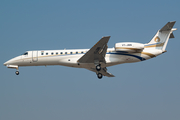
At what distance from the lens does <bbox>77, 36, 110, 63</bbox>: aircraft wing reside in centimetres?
2615

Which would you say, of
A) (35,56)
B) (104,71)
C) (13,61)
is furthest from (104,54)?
(13,61)

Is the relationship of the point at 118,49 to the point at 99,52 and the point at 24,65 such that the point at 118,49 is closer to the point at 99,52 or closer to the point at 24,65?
the point at 99,52

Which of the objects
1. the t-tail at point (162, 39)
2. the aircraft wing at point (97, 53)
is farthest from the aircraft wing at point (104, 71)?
the t-tail at point (162, 39)

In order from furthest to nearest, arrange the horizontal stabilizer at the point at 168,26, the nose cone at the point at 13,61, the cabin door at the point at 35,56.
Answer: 1. the nose cone at the point at 13,61
2. the cabin door at the point at 35,56
3. the horizontal stabilizer at the point at 168,26

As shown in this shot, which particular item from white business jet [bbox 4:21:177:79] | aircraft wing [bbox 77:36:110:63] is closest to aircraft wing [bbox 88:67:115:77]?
white business jet [bbox 4:21:177:79]

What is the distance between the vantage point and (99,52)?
27.1 metres

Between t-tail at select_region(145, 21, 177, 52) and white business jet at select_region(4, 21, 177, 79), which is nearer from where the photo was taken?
white business jet at select_region(4, 21, 177, 79)

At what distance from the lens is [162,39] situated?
2827 cm

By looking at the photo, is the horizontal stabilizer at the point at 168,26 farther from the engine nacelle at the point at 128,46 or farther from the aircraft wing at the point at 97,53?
the aircraft wing at the point at 97,53

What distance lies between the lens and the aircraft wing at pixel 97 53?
1030 inches

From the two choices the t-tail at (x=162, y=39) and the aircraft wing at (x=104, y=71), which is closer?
the t-tail at (x=162, y=39)

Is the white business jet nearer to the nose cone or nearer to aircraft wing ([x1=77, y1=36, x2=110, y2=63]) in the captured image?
aircraft wing ([x1=77, y1=36, x2=110, y2=63])

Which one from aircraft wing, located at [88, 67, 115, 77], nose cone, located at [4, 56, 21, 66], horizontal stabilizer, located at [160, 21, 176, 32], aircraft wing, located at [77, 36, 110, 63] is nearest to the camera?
aircraft wing, located at [77, 36, 110, 63]

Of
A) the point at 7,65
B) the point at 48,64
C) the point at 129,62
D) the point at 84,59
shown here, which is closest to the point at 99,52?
the point at 84,59
